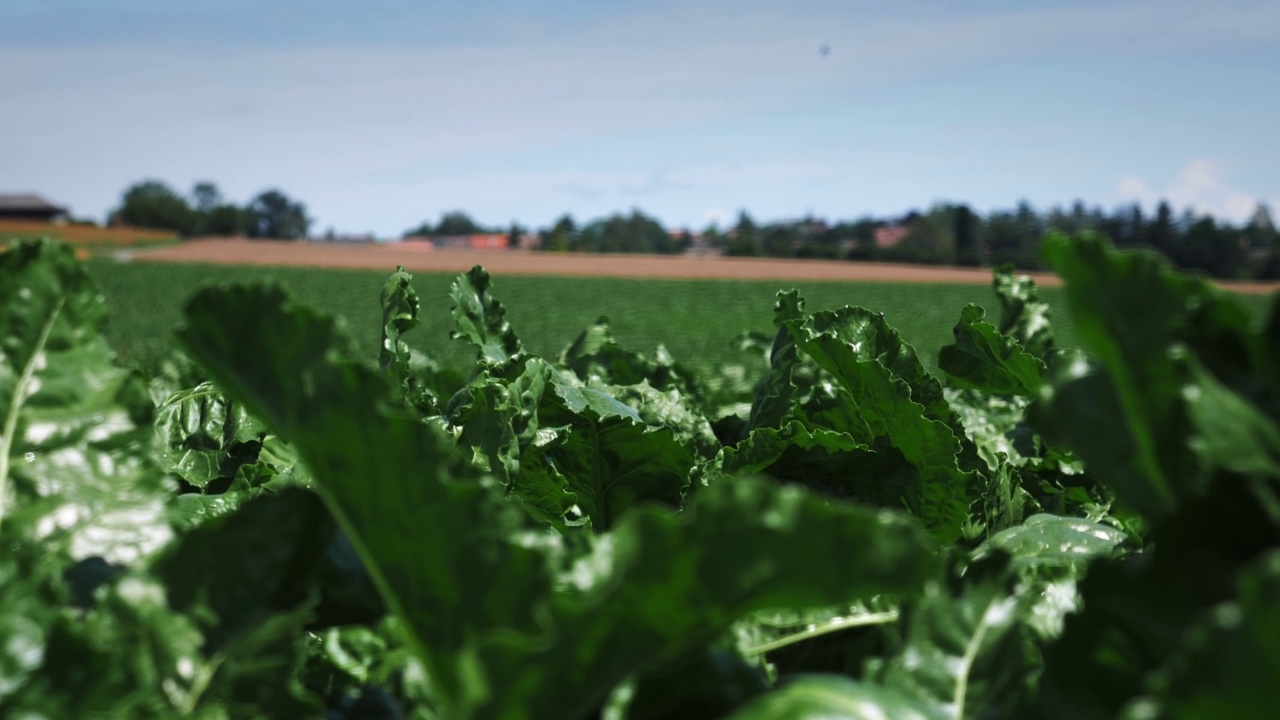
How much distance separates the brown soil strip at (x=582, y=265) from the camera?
75875mm

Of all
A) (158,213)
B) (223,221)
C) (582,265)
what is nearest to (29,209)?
(158,213)

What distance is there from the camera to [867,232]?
11706 cm

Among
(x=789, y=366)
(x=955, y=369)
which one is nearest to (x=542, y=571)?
(x=789, y=366)

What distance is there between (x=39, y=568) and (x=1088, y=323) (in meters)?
0.90

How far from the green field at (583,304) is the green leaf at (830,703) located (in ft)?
103

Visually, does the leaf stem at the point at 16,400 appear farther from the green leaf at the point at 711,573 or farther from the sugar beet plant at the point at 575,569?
the green leaf at the point at 711,573

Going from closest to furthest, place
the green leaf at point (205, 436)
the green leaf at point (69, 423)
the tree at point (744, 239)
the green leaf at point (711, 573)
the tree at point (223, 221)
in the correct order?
the green leaf at point (711, 573), the green leaf at point (69, 423), the green leaf at point (205, 436), the tree at point (744, 239), the tree at point (223, 221)

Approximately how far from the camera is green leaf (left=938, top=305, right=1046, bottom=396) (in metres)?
1.64

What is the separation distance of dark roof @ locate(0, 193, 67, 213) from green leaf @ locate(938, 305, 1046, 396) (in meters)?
153

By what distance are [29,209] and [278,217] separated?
32.7 m

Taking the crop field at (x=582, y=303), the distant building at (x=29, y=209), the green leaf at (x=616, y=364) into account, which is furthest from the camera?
the distant building at (x=29, y=209)

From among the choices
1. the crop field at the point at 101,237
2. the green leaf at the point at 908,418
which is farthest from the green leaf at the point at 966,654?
the crop field at the point at 101,237

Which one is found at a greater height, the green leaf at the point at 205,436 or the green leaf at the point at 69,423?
the green leaf at the point at 69,423

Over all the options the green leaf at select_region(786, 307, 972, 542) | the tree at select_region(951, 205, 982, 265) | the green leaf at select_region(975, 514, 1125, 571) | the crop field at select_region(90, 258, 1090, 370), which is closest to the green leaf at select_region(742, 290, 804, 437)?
the green leaf at select_region(786, 307, 972, 542)
